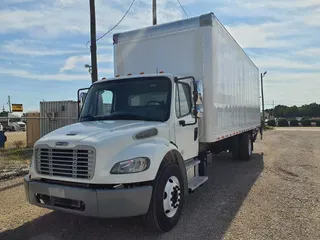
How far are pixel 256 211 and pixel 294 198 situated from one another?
128 centimetres

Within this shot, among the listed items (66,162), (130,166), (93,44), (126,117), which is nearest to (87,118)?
(126,117)

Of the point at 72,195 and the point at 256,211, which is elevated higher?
the point at 72,195

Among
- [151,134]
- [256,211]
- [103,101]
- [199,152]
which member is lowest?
[256,211]

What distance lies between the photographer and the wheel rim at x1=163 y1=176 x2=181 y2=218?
468cm

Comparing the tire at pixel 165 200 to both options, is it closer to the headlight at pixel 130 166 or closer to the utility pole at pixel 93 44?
the headlight at pixel 130 166

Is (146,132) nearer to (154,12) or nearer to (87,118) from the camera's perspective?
(87,118)

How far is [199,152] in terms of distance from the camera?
6.75m

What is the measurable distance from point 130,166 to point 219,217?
1995 millimetres

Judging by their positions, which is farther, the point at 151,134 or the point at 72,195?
the point at 151,134

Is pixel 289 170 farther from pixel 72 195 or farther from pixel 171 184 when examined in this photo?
pixel 72 195

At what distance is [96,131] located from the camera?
15.0 feet

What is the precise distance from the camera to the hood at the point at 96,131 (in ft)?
14.3

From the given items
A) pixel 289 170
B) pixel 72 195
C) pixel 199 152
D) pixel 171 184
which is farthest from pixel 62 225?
pixel 289 170

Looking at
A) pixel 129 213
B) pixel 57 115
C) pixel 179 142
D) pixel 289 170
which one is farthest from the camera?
pixel 57 115
